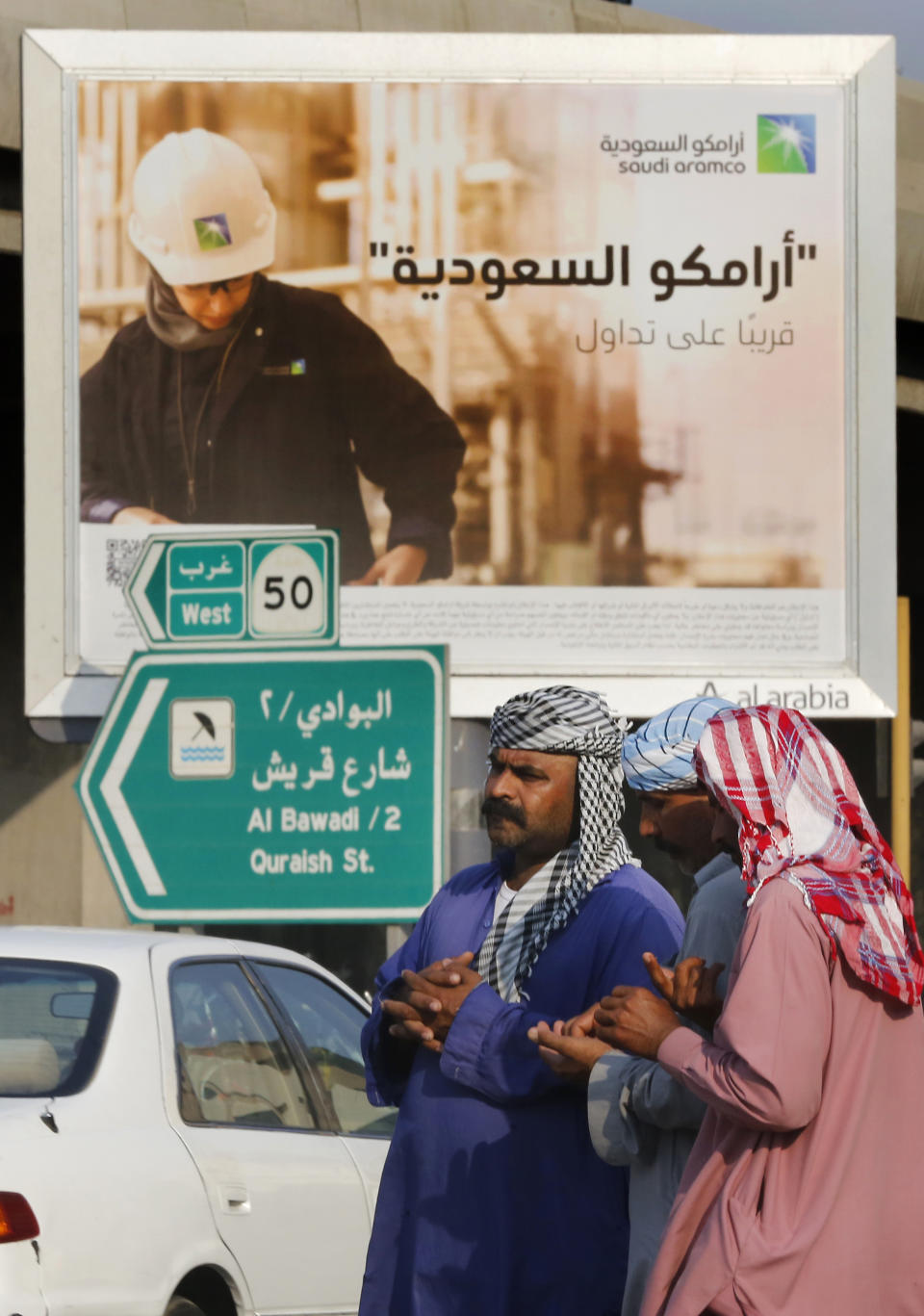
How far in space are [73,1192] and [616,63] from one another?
9.22 m

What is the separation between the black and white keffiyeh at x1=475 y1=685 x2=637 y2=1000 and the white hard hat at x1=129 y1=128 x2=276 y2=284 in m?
8.68

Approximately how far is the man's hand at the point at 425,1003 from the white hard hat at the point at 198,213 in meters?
8.98

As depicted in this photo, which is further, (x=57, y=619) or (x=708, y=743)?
(x=57, y=619)

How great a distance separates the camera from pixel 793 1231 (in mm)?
2506

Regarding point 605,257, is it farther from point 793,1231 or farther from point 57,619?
point 793,1231

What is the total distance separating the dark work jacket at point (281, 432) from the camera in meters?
11.7

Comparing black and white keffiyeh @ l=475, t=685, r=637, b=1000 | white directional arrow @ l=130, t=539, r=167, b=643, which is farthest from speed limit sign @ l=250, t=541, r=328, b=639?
black and white keffiyeh @ l=475, t=685, r=637, b=1000

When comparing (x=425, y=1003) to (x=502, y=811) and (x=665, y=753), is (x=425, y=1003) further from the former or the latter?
(x=665, y=753)

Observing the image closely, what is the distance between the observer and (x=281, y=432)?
11.9 m

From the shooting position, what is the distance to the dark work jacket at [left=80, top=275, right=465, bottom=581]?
1166cm

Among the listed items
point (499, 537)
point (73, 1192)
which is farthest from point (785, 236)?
point (73, 1192)

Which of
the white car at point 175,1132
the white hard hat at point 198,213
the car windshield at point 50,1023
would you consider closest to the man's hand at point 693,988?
the white car at point 175,1132

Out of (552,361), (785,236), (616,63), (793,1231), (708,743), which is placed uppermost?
(616,63)

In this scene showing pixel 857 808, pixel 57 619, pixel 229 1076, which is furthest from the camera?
pixel 57 619
